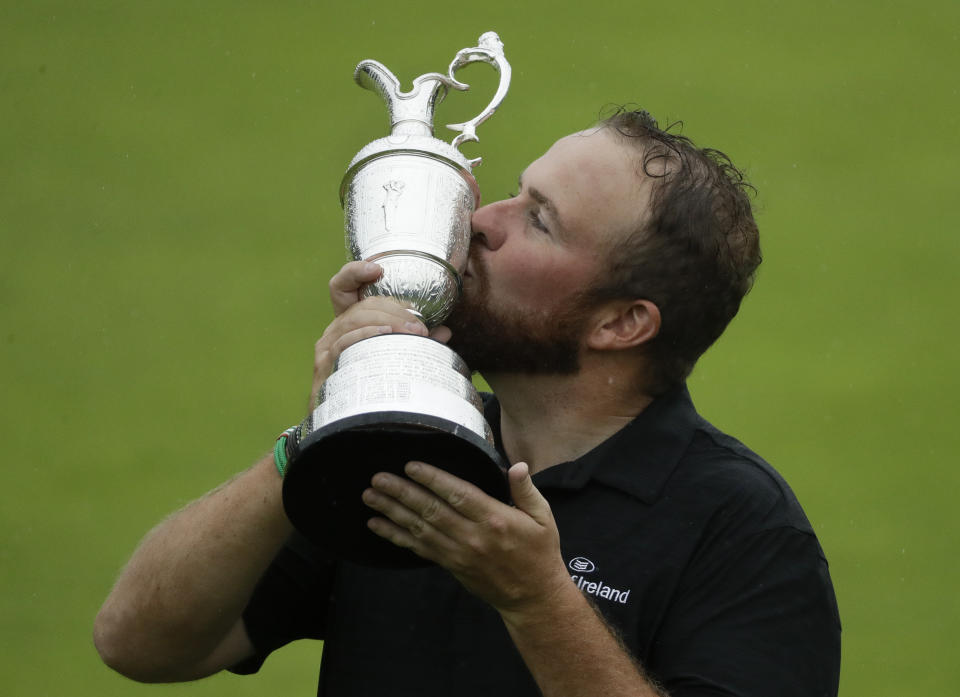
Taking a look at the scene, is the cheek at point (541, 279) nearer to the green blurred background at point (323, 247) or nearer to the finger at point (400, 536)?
the finger at point (400, 536)

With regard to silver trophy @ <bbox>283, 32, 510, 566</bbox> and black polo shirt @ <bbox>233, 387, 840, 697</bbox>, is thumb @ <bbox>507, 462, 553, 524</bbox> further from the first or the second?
black polo shirt @ <bbox>233, 387, 840, 697</bbox>

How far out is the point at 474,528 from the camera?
68.1 inches

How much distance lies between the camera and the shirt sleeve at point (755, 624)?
6.23 feet

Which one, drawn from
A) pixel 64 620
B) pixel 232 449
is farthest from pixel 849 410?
pixel 64 620

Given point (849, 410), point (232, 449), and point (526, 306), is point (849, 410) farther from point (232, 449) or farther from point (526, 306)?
point (526, 306)

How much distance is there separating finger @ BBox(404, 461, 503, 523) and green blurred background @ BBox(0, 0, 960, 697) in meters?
2.94

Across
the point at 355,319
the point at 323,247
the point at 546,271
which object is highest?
the point at 323,247

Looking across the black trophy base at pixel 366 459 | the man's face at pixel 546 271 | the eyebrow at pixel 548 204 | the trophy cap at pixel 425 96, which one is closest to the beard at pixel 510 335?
the man's face at pixel 546 271

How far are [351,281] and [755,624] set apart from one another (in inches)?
30.0

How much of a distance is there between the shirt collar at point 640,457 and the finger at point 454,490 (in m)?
0.43

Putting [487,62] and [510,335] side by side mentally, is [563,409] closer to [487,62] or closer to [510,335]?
[510,335]

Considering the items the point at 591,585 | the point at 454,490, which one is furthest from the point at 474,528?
the point at 591,585

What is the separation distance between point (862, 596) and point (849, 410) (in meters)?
0.90

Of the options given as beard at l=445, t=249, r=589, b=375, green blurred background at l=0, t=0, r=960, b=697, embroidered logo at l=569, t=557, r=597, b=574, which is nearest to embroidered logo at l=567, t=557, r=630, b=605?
embroidered logo at l=569, t=557, r=597, b=574
